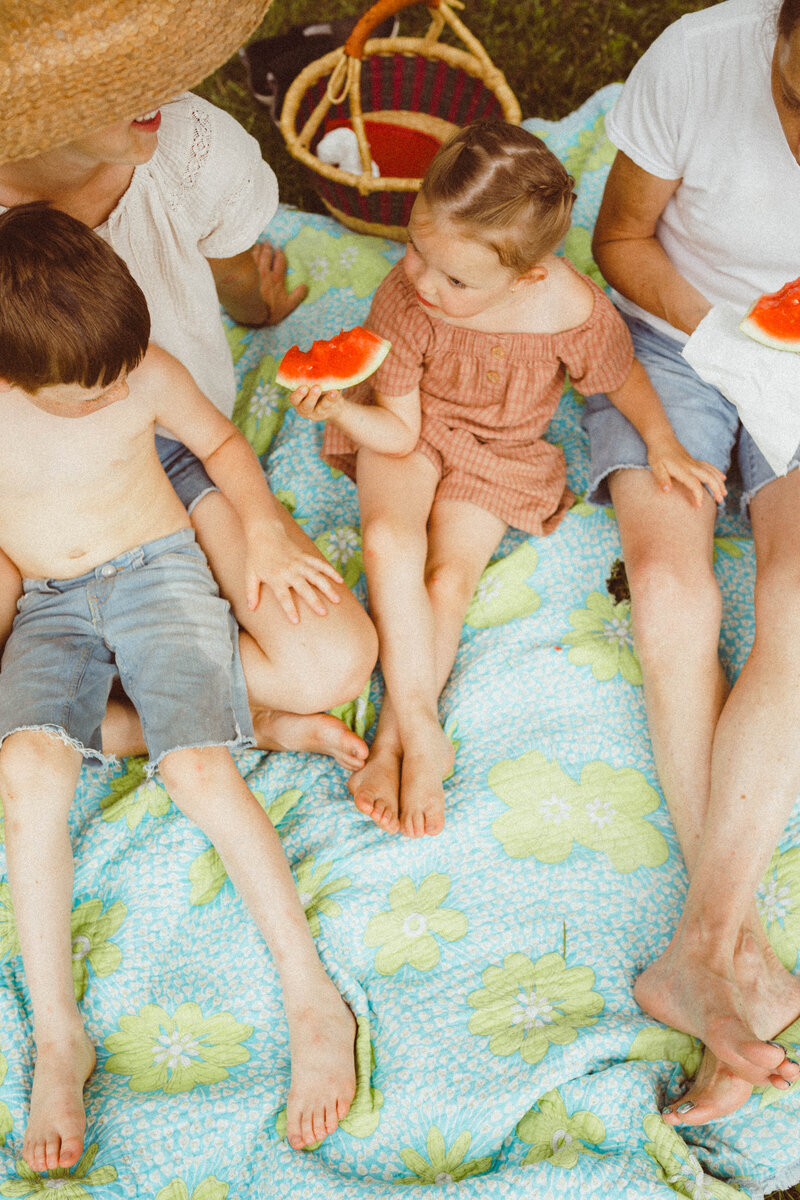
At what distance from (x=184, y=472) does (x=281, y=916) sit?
959 millimetres

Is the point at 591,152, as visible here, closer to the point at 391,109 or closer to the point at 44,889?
the point at 391,109

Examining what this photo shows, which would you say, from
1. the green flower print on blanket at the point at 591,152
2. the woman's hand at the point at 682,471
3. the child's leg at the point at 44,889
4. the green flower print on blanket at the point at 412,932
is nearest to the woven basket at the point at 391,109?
the green flower print on blanket at the point at 591,152

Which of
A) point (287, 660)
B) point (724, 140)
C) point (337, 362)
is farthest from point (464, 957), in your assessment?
point (724, 140)

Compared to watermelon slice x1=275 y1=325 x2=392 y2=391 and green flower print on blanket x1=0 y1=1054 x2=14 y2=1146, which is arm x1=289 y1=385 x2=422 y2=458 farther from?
green flower print on blanket x1=0 y1=1054 x2=14 y2=1146

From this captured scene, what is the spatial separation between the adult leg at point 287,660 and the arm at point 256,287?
2.11 feet

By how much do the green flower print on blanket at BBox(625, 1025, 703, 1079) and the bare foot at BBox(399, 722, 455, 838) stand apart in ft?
1.71

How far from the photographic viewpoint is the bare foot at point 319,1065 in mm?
1622

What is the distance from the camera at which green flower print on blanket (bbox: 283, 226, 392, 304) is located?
2711mm

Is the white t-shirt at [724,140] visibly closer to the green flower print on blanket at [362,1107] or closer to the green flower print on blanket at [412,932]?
the green flower print on blanket at [412,932]

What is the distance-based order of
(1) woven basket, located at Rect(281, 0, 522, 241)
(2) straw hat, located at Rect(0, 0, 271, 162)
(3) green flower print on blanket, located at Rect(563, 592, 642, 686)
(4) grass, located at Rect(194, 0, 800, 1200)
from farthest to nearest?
(4) grass, located at Rect(194, 0, 800, 1200)
(1) woven basket, located at Rect(281, 0, 522, 241)
(3) green flower print on blanket, located at Rect(563, 592, 642, 686)
(2) straw hat, located at Rect(0, 0, 271, 162)

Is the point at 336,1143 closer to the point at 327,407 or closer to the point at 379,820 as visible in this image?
the point at 379,820

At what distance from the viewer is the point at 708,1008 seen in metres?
1.55

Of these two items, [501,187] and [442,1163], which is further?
[501,187]

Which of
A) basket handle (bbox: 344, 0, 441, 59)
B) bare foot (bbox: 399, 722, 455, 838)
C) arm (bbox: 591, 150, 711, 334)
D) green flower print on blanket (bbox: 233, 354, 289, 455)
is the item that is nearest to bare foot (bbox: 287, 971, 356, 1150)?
bare foot (bbox: 399, 722, 455, 838)
